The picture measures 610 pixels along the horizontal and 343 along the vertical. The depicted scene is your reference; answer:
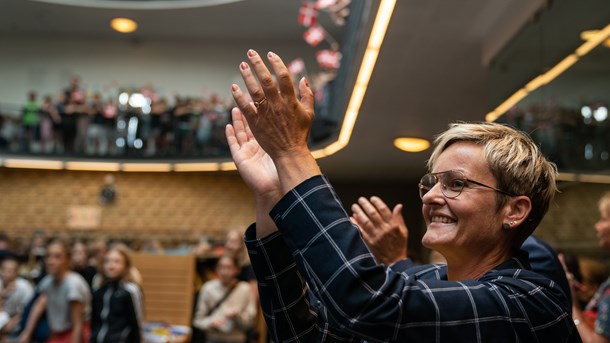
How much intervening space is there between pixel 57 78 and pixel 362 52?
17762 millimetres

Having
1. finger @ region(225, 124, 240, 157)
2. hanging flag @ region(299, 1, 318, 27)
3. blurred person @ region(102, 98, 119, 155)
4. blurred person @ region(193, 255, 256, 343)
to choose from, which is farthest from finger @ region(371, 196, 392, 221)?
blurred person @ region(102, 98, 119, 155)

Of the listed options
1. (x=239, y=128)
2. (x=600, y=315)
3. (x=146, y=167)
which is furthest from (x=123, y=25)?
(x=239, y=128)

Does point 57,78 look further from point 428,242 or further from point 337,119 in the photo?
point 428,242

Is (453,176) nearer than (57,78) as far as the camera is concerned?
Yes

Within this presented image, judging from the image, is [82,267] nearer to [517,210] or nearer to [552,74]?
[552,74]

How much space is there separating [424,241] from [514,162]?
271 mm

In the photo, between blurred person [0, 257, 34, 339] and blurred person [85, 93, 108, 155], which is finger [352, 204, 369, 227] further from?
blurred person [85, 93, 108, 155]

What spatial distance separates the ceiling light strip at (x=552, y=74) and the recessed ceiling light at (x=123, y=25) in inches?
679

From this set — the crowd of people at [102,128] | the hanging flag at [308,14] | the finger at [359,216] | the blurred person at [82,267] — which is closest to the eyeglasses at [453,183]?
the finger at [359,216]

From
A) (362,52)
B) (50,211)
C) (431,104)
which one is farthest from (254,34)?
(362,52)

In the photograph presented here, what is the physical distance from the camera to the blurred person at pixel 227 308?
7129mm

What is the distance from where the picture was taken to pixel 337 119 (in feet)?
38.9

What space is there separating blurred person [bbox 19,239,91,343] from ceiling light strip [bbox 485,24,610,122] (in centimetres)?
426

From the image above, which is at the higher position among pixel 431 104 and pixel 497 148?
pixel 431 104
